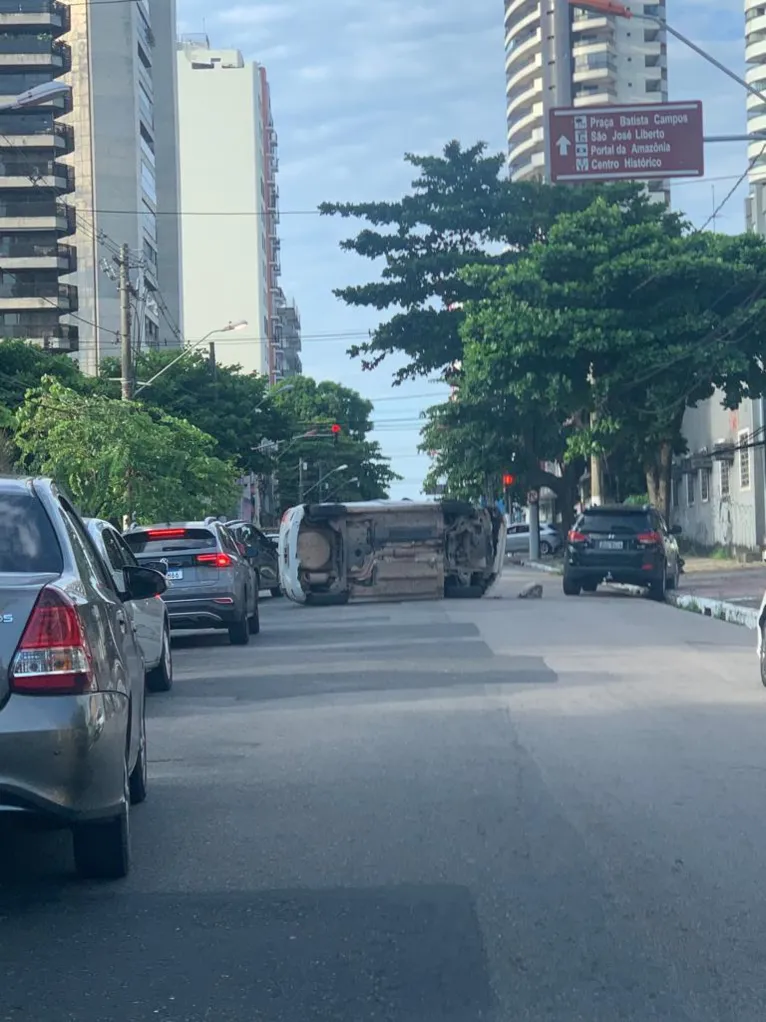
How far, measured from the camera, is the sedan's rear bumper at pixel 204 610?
19844 mm

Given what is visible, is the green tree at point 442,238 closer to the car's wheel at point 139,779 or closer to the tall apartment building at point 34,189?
the tall apartment building at point 34,189

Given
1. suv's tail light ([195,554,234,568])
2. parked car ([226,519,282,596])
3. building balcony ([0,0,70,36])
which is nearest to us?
suv's tail light ([195,554,234,568])

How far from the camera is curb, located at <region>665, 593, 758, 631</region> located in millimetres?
23409

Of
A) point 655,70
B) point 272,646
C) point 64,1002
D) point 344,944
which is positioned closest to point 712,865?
point 344,944

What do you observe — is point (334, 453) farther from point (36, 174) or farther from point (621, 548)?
point (621, 548)

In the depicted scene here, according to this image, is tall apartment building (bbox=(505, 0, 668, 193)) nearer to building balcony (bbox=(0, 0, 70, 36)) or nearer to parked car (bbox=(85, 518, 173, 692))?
building balcony (bbox=(0, 0, 70, 36))

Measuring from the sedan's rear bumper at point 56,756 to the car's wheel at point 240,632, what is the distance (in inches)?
558

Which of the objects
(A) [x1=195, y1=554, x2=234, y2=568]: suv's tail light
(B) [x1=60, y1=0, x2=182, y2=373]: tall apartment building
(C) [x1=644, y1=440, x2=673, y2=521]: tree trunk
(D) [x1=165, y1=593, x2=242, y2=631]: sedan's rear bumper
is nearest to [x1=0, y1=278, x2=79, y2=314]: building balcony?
(B) [x1=60, y1=0, x2=182, y2=373]: tall apartment building

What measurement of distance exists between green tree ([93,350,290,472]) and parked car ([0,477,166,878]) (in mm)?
47413

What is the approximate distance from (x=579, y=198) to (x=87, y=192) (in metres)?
34.1

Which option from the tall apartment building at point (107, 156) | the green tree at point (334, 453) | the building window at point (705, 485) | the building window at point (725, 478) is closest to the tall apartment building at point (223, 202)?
the green tree at point (334, 453)

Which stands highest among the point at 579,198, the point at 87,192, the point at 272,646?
the point at 87,192

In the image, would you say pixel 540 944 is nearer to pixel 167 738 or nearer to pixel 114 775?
pixel 114 775

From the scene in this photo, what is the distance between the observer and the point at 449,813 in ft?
27.0
